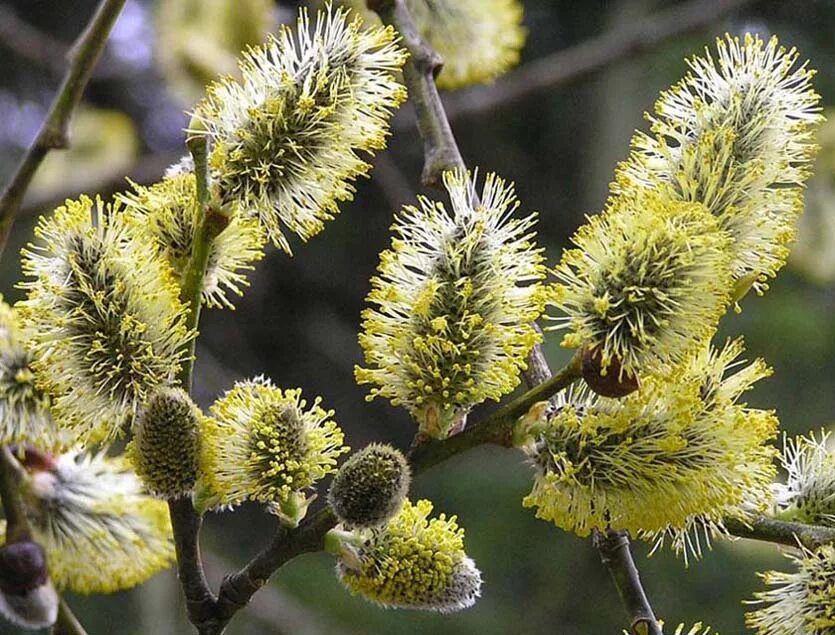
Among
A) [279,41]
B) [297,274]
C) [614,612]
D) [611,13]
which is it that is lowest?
[279,41]

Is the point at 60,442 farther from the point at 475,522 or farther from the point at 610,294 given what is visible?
the point at 475,522

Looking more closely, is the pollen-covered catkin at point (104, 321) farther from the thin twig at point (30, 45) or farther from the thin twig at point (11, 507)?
the thin twig at point (30, 45)

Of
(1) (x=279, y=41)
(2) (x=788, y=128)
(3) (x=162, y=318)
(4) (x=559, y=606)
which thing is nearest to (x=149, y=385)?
(3) (x=162, y=318)

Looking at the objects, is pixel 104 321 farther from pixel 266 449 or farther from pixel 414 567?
pixel 414 567

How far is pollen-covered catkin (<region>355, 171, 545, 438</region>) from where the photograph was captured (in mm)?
1081

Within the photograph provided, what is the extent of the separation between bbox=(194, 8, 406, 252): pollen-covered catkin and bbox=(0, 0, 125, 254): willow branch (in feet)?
1.25

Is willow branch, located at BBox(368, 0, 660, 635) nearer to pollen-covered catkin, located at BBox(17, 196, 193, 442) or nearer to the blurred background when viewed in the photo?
pollen-covered catkin, located at BBox(17, 196, 193, 442)

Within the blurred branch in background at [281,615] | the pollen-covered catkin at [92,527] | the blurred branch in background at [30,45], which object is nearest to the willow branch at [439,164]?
the pollen-covered catkin at [92,527]

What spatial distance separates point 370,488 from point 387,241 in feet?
13.2

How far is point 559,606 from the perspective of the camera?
4.15 meters

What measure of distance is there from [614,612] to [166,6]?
99.4 inches

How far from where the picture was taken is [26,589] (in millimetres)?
1305

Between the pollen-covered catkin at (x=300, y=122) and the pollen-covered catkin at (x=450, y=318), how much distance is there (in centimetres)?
10

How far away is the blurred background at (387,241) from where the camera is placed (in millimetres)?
2943
